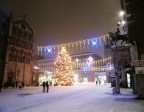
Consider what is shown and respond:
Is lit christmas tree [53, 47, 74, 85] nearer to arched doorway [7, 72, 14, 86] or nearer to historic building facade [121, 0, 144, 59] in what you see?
arched doorway [7, 72, 14, 86]

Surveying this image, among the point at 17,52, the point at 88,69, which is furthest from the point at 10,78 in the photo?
the point at 88,69

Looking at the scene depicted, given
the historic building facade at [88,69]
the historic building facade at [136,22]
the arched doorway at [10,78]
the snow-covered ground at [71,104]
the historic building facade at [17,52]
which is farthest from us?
the historic building facade at [88,69]

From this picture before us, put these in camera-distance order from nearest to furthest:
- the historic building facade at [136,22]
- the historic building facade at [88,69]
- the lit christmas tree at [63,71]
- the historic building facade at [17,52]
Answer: the historic building facade at [136,22] → the historic building facade at [17,52] → the lit christmas tree at [63,71] → the historic building facade at [88,69]

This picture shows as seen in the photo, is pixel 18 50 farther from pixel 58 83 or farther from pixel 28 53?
pixel 58 83

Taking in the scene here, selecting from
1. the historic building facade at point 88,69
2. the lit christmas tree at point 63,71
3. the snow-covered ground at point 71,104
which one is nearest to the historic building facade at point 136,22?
the snow-covered ground at point 71,104

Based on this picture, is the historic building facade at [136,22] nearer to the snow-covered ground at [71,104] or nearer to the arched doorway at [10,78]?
the snow-covered ground at [71,104]

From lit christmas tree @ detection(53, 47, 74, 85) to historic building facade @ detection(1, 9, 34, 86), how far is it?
8.88 m

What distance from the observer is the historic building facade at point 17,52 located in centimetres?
4500

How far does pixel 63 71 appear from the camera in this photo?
48750 mm

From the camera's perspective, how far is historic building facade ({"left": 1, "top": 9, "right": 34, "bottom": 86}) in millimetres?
45000

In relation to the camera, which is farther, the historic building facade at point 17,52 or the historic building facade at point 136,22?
the historic building facade at point 17,52

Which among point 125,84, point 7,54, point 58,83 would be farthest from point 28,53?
point 125,84

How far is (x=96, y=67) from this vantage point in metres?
88.7

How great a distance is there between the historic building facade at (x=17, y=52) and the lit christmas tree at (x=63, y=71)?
8880 millimetres
